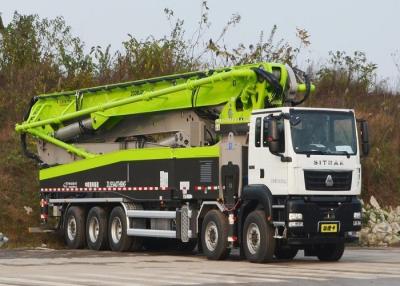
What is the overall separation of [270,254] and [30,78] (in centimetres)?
2510

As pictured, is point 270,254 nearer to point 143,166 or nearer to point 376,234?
point 143,166

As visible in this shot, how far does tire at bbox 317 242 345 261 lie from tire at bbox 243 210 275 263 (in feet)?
6.60

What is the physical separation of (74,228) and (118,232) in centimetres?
204

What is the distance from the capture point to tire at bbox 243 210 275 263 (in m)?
21.5

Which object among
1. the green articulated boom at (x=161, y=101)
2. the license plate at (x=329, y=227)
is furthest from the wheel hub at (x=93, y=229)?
the license plate at (x=329, y=227)

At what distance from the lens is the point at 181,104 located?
25.1 m

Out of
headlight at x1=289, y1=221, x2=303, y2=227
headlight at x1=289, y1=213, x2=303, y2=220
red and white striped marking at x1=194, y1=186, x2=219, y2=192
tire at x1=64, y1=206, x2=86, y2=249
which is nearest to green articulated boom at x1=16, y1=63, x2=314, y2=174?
red and white striped marking at x1=194, y1=186, x2=219, y2=192

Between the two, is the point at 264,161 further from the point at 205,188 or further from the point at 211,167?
the point at 205,188

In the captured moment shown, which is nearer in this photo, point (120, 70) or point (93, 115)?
point (93, 115)

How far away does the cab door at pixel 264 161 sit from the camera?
2159 centimetres

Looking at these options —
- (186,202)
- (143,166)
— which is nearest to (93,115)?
(143,166)

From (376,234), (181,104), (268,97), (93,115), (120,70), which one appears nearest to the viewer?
(268,97)

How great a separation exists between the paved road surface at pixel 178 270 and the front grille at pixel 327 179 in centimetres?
161

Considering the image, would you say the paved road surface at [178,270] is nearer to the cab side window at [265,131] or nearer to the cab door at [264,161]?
the cab door at [264,161]
